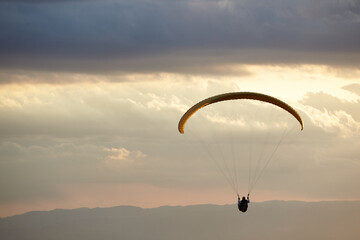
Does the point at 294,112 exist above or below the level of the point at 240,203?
above

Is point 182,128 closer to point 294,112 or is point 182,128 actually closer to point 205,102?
point 205,102

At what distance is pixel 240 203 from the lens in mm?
117562

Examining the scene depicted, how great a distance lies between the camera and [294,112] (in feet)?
391

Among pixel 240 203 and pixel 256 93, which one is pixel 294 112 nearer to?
pixel 256 93

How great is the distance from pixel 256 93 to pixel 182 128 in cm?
1033

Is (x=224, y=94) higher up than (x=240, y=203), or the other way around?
(x=224, y=94)

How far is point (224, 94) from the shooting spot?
11638cm

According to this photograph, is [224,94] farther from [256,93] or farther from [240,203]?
[240,203]

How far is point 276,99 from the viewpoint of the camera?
387 feet

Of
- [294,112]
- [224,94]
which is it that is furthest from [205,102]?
[294,112]

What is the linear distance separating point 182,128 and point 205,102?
587 cm

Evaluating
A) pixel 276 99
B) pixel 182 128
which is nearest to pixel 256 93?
pixel 276 99

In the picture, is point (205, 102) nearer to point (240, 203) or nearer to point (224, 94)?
point (224, 94)

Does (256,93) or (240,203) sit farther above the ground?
(256,93)
